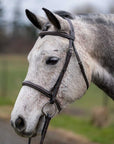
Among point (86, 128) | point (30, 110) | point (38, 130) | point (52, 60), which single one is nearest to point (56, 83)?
point (52, 60)

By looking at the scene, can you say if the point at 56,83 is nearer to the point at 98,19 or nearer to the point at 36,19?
the point at 36,19

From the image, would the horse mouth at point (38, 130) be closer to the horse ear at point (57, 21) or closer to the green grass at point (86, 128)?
the horse ear at point (57, 21)

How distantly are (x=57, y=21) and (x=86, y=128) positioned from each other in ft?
18.0

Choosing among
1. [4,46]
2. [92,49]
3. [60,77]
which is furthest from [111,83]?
[4,46]

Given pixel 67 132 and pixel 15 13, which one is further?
pixel 15 13

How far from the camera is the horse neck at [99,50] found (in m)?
2.97

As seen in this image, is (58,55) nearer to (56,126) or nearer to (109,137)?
(109,137)

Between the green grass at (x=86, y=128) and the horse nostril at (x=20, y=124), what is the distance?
14.1 feet

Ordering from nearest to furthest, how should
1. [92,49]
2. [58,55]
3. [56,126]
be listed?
[58,55], [92,49], [56,126]

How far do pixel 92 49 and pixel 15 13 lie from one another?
1889 inches

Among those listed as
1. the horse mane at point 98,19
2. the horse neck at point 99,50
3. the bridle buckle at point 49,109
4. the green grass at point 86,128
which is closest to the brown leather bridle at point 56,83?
the bridle buckle at point 49,109

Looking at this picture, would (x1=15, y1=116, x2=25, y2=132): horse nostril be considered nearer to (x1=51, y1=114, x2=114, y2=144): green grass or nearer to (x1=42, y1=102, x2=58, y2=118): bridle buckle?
(x1=42, y1=102, x2=58, y2=118): bridle buckle

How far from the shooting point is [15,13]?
162ft

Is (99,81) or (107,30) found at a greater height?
(107,30)
